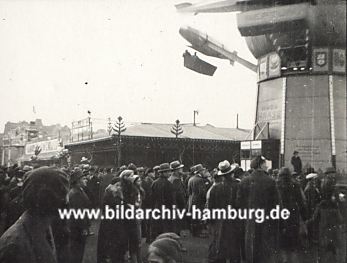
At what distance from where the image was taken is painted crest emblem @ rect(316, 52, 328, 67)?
17.8 m

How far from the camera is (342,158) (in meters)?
17.2

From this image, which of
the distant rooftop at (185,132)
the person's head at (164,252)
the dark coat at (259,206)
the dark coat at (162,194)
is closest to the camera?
the person's head at (164,252)

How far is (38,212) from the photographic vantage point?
2.39m

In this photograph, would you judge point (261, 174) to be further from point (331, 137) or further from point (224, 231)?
point (331, 137)

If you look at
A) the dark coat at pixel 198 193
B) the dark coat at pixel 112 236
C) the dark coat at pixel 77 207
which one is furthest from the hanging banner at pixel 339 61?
the dark coat at pixel 77 207

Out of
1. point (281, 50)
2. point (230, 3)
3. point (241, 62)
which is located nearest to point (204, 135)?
point (241, 62)

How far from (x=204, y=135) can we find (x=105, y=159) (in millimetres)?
6560

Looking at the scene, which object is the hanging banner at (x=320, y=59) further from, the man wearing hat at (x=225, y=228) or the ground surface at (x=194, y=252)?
the man wearing hat at (x=225, y=228)

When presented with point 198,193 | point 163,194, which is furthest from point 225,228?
point 198,193

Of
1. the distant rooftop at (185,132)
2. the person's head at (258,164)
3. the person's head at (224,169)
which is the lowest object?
the person's head at (224,169)

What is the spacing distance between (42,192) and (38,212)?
0.40 ft

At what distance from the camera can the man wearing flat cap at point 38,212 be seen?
89.6 inches

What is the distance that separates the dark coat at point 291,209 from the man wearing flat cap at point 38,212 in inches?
164

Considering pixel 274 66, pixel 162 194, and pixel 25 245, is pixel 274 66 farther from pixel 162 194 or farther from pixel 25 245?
pixel 25 245
